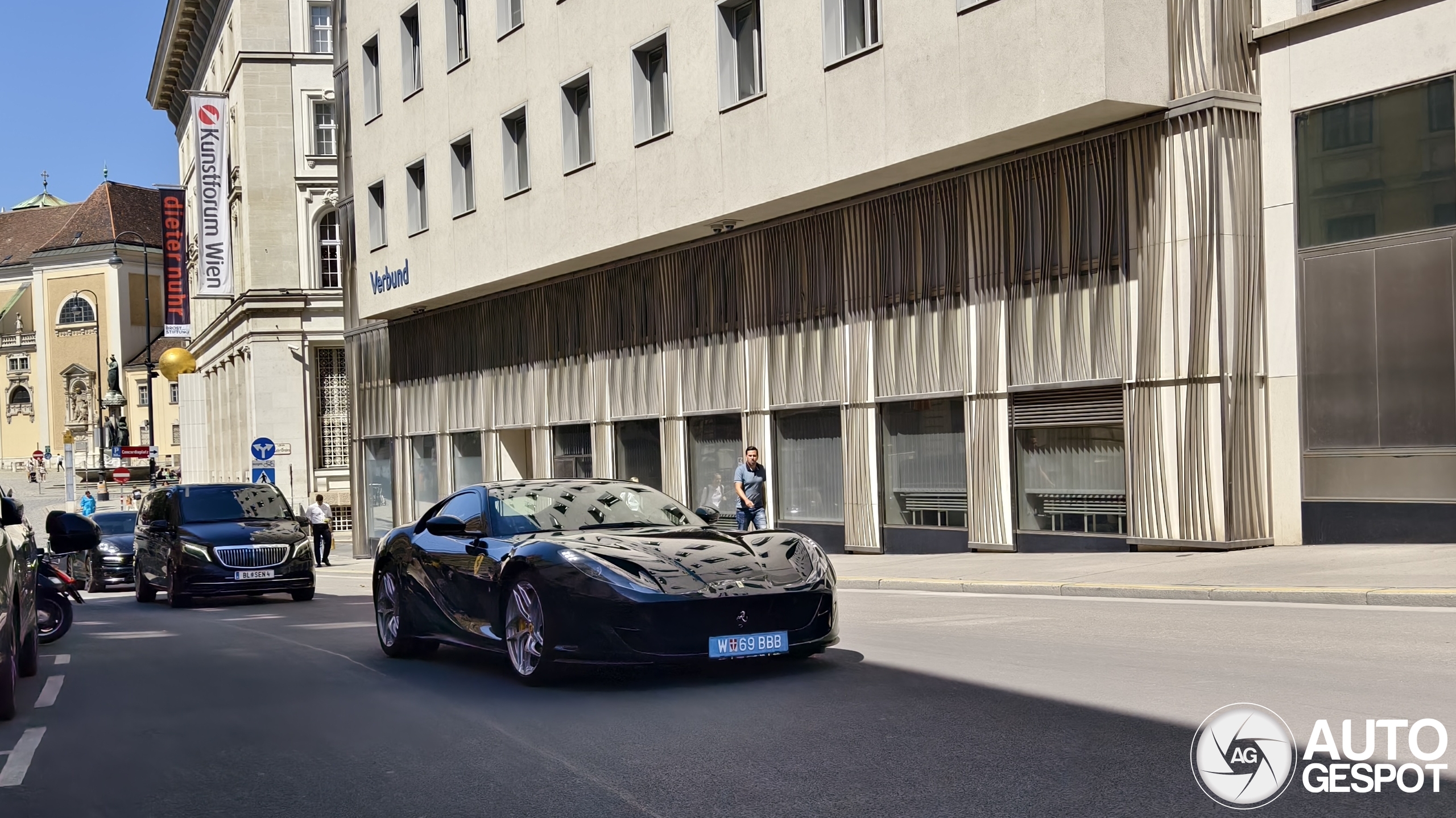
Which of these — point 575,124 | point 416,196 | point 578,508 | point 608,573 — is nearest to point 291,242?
point 416,196

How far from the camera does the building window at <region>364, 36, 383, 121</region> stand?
37.4 m

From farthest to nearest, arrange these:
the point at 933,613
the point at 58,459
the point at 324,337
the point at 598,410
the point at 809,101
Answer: the point at 58,459
the point at 324,337
the point at 598,410
the point at 809,101
the point at 933,613

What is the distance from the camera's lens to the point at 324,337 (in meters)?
56.6

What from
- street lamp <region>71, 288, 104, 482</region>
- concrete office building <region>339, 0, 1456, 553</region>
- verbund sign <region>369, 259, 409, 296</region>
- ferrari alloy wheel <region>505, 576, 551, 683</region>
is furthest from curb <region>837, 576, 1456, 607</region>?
street lamp <region>71, 288, 104, 482</region>

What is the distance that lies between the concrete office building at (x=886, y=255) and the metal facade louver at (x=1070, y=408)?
0.05 meters

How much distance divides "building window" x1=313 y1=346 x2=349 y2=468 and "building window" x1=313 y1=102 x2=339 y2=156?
7.58 metres

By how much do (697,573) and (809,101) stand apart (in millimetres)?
14279

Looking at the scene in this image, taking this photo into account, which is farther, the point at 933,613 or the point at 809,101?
the point at 809,101

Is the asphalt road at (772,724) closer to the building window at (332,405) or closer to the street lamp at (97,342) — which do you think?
the building window at (332,405)

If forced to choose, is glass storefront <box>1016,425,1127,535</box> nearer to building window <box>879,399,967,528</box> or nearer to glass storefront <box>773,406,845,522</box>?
building window <box>879,399,967,528</box>

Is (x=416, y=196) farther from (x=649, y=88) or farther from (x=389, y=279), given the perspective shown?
(x=649, y=88)

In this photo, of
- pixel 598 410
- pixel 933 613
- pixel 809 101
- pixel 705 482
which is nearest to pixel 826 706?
pixel 933 613

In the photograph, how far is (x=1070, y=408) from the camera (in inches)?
748

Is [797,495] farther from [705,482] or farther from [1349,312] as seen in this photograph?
[1349,312]
